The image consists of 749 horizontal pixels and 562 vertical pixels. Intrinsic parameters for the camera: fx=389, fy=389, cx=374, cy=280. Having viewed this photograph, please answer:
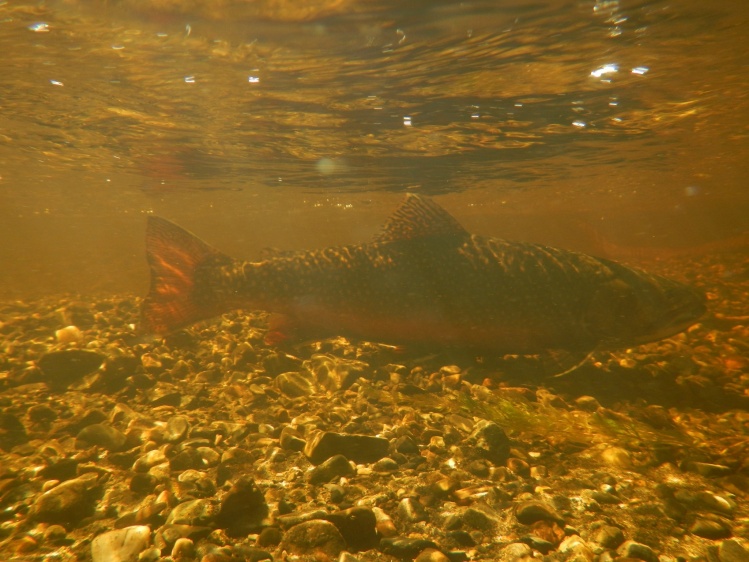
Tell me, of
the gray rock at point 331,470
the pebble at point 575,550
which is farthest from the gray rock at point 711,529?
the gray rock at point 331,470

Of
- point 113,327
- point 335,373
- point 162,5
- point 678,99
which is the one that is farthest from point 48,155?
point 678,99

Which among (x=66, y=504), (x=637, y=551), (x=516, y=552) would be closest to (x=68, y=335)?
(x=66, y=504)

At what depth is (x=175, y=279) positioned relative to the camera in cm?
615

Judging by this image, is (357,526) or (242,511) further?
(242,511)

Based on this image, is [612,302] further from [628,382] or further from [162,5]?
[162,5]

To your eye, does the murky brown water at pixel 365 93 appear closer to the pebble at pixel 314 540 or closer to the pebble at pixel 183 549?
the pebble at pixel 314 540

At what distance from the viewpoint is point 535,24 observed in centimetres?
616

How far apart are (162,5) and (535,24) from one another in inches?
224

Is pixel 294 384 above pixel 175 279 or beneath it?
beneath

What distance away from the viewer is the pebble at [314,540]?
7.47 feet

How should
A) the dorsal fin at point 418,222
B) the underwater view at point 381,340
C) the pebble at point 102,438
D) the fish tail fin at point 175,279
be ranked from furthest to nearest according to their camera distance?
the dorsal fin at point 418,222, the fish tail fin at point 175,279, the pebble at point 102,438, the underwater view at point 381,340

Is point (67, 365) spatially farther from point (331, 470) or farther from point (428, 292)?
point (428, 292)

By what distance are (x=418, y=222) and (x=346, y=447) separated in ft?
12.4

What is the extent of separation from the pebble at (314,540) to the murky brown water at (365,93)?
6302mm
